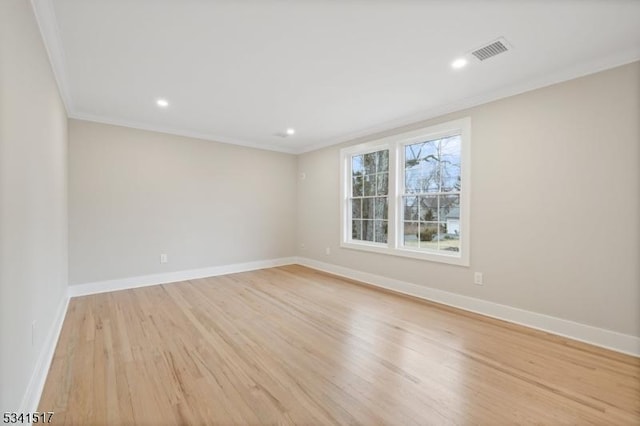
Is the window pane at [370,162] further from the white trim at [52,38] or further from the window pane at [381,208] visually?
the white trim at [52,38]

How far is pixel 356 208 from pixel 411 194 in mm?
1175

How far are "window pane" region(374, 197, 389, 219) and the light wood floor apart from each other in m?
1.55

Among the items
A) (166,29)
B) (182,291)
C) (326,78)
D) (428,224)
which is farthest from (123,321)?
(428,224)

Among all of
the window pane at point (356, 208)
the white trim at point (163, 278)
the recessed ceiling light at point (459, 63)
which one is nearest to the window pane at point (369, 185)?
the window pane at point (356, 208)

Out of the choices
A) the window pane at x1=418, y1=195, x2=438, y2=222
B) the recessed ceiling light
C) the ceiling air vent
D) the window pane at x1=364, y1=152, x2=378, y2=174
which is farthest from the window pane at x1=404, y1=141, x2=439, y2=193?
the ceiling air vent

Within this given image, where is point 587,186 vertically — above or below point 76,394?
above

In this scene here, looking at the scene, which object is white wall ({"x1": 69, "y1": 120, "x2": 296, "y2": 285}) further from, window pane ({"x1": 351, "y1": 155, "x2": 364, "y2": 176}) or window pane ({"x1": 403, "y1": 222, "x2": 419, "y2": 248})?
window pane ({"x1": 403, "y1": 222, "x2": 419, "y2": 248})

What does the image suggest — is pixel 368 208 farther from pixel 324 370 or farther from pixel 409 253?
pixel 324 370

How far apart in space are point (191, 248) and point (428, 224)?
12.4 ft

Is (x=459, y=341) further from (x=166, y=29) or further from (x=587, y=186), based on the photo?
(x=166, y=29)

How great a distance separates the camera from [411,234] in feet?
13.0

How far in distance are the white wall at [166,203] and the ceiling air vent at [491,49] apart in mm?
4071

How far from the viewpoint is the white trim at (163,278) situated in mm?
3805

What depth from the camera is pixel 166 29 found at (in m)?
2.03
